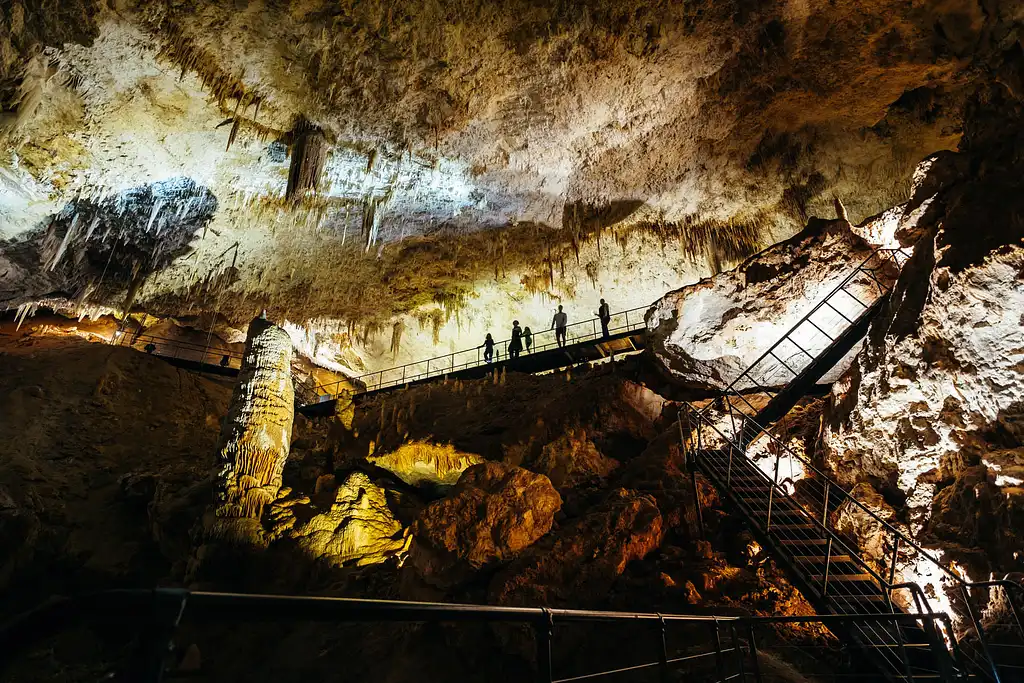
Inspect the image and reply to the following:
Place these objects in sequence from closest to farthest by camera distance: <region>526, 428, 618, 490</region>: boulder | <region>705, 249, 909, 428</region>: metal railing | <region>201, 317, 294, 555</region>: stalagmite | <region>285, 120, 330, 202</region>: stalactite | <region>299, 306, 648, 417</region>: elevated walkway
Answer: <region>705, 249, 909, 428</region>: metal railing
<region>526, 428, 618, 490</region>: boulder
<region>201, 317, 294, 555</region>: stalagmite
<region>285, 120, 330, 202</region>: stalactite
<region>299, 306, 648, 417</region>: elevated walkway

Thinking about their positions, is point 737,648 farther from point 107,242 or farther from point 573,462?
point 107,242

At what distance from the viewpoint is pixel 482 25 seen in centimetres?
796

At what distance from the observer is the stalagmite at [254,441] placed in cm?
929

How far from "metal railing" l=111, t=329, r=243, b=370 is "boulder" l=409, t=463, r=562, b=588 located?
47.3 feet

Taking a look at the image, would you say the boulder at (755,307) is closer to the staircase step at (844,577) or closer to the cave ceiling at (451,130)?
the cave ceiling at (451,130)

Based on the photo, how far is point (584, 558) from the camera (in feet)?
20.5

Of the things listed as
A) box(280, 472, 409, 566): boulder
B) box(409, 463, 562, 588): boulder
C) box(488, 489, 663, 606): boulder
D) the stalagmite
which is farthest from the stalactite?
box(488, 489, 663, 606): boulder

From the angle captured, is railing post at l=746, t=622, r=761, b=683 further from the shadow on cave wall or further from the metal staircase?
the shadow on cave wall

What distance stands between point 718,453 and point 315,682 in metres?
6.53

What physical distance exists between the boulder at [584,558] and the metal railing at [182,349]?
52.4 feet

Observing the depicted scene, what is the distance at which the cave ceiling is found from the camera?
7.89 m

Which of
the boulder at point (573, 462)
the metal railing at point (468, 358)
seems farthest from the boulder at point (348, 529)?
the metal railing at point (468, 358)

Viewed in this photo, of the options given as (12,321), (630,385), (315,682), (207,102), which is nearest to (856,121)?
(630,385)

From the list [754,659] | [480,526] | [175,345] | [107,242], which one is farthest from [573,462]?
[175,345]
